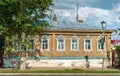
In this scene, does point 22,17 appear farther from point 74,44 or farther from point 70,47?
point 74,44

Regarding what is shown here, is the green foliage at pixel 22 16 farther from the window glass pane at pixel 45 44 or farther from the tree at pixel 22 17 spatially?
the window glass pane at pixel 45 44

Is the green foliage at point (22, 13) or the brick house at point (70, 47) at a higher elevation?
the green foliage at point (22, 13)

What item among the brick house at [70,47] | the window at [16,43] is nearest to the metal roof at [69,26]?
the brick house at [70,47]

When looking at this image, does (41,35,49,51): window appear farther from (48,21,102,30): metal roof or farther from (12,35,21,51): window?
(12,35,21,51): window

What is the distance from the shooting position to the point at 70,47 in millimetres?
54000

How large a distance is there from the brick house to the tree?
23.1ft

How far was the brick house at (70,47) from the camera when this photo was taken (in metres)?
53.0

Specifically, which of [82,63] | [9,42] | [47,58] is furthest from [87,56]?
[9,42]

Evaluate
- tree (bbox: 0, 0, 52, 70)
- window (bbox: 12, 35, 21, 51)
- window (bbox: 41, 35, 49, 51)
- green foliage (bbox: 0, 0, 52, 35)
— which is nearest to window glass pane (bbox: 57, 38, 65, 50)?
window (bbox: 41, 35, 49, 51)

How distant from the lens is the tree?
4384 centimetres

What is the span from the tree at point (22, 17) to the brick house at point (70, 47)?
7.04m

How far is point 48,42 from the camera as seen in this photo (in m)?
53.4

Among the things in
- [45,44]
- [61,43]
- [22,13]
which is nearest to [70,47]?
[61,43]

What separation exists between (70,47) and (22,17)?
12.2 meters
